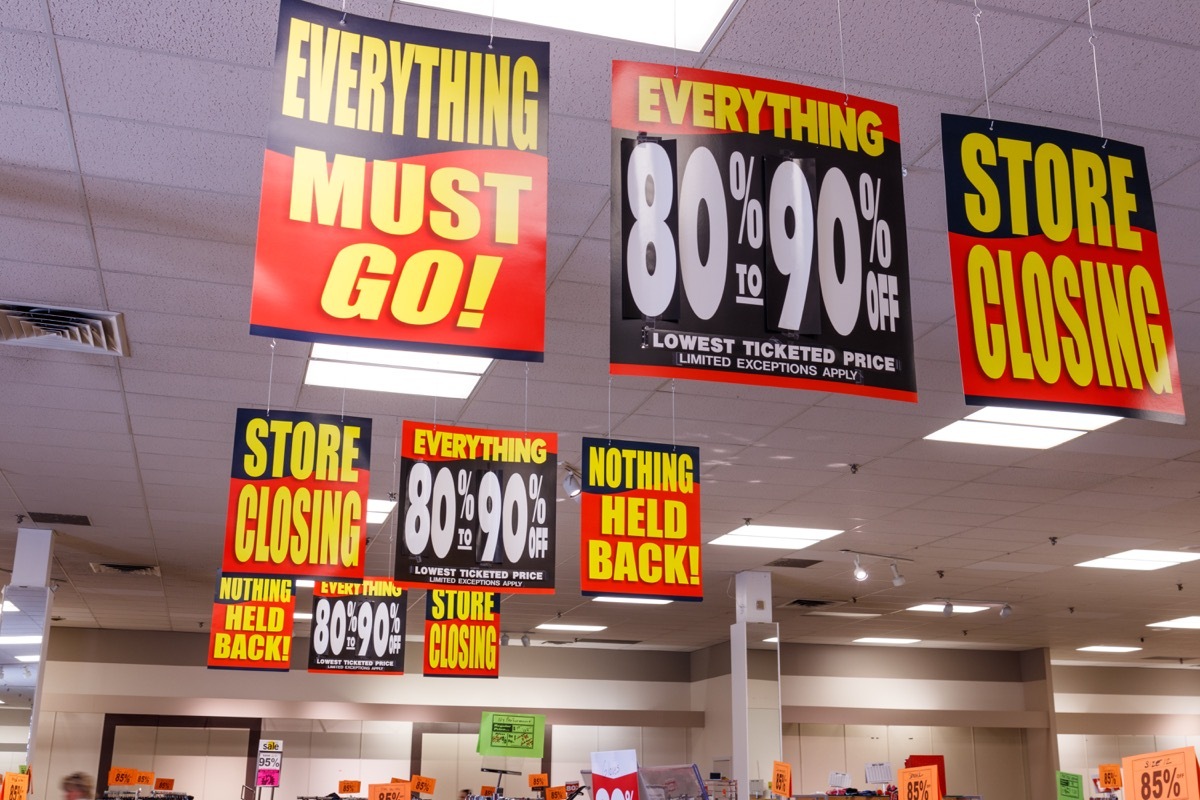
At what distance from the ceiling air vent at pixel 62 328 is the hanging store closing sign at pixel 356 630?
330cm

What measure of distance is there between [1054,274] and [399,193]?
1.77m

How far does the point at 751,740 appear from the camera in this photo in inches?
504

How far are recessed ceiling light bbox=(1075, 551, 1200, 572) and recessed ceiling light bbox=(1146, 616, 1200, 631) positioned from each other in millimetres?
3996

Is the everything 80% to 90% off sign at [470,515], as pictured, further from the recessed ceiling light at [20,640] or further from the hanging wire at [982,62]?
the recessed ceiling light at [20,640]

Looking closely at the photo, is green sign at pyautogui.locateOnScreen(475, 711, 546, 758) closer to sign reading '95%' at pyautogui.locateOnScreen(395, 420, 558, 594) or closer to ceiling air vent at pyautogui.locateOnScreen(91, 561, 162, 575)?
ceiling air vent at pyautogui.locateOnScreen(91, 561, 162, 575)

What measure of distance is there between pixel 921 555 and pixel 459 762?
354 inches

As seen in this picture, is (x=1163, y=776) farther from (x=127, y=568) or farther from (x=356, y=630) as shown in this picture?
(x=127, y=568)

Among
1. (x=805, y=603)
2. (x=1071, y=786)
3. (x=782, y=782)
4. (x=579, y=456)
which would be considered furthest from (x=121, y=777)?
(x=1071, y=786)

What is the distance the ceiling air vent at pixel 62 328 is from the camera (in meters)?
5.77

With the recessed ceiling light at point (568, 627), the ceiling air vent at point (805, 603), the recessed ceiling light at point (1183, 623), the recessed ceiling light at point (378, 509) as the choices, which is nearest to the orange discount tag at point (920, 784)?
the recessed ceiling light at point (378, 509)

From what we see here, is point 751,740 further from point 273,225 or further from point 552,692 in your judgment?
point 273,225

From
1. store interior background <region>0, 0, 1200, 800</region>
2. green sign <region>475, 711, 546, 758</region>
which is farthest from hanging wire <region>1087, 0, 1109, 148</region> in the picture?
green sign <region>475, 711, 546, 758</region>

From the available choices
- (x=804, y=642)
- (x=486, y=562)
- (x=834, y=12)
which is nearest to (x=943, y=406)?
(x=486, y=562)

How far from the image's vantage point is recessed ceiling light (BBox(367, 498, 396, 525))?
31.6ft
